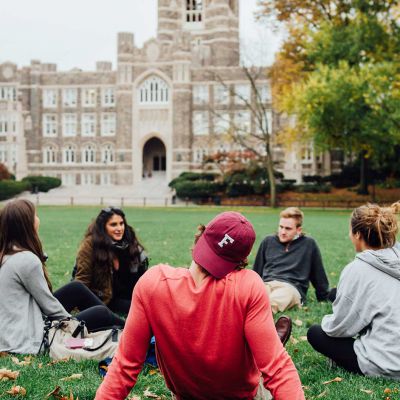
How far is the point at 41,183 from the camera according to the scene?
5525 cm

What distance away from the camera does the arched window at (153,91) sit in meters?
60.8

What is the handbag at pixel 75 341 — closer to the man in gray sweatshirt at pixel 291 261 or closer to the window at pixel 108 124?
the man in gray sweatshirt at pixel 291 261

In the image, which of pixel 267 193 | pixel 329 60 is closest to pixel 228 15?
pixel 267 193

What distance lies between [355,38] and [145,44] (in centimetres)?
3251

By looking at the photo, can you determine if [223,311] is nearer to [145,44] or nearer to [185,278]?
[185,278]

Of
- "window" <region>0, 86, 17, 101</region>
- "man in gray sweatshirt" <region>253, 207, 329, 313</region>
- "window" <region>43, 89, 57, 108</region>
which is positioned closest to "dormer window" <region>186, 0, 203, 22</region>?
"window" <region>43, 89, 57, 108</region>

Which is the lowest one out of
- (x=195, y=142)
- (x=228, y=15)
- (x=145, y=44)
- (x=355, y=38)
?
(x=195, y=142)

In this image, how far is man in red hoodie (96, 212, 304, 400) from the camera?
281 cm

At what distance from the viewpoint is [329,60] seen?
107 feet

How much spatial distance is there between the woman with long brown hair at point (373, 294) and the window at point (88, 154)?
58.6m

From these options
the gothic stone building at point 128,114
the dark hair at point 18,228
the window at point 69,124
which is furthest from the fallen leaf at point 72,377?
the window at point 69,124

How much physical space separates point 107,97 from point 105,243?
2254 inches

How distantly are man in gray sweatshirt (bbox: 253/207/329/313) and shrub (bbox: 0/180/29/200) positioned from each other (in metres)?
42.1

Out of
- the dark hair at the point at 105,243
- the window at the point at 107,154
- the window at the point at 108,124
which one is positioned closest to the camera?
the dark hair at the point at 105,243
